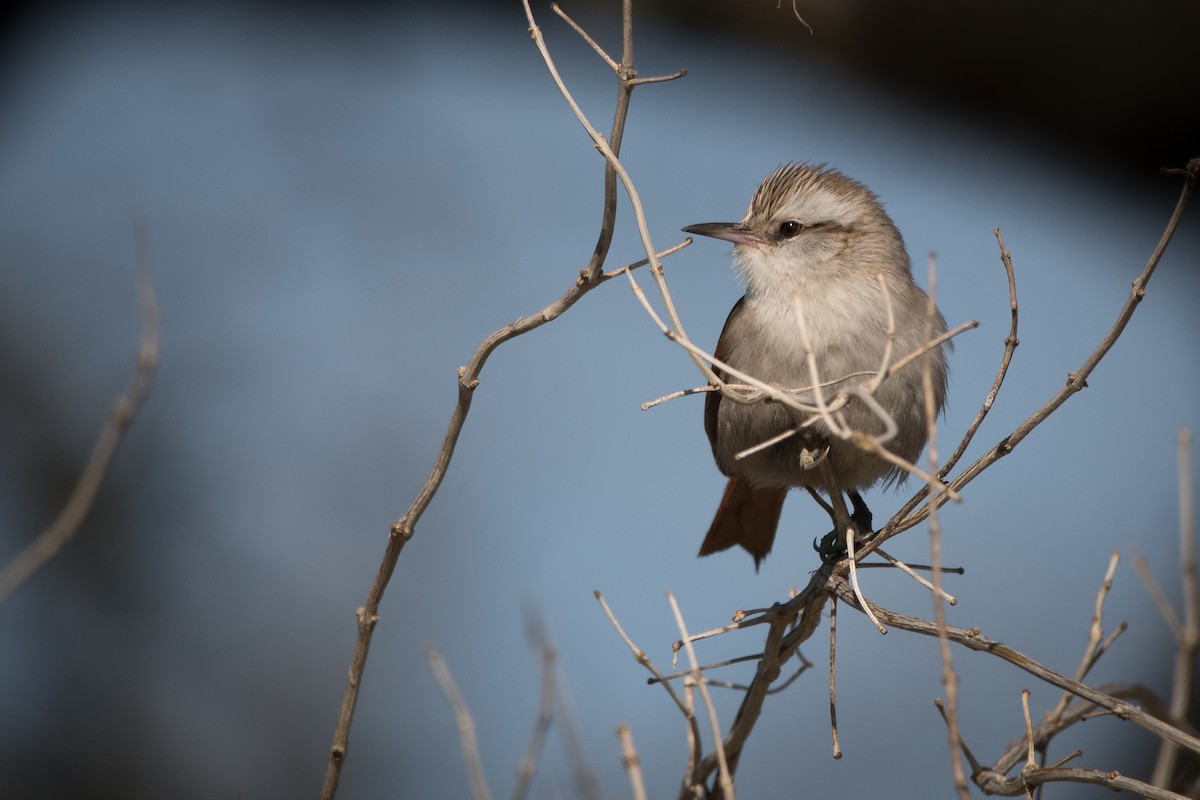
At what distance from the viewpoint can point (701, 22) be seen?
5703 mm

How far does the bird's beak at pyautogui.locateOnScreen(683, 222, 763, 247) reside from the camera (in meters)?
3.86

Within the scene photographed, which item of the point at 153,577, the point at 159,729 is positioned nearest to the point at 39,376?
the point at 153,577

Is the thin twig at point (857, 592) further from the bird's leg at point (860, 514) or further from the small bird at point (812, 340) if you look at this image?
the bird's leg at point (860, 514)

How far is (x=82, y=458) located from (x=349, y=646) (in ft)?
6.23

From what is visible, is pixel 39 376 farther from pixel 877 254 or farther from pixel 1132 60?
pixel 1132 60

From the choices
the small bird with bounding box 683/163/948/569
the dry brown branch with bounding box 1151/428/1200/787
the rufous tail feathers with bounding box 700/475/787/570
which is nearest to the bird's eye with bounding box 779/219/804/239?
the small bird with bounding box 683/163/948/569

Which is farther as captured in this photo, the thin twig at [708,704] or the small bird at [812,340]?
the small bird at [812,340]

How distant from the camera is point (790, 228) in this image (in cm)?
388

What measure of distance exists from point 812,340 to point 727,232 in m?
0.67

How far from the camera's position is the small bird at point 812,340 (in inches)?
131

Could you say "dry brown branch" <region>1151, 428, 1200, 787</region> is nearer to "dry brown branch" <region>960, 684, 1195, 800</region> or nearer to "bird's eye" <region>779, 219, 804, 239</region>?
"dry brown branch" <region>960, 684, 1195, 800</region>

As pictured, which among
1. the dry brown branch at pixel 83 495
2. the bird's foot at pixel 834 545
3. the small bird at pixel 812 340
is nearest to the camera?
the dry brown branch at pixel 83 495

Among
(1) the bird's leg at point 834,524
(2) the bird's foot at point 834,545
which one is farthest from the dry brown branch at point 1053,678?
(2) the bird's foot at point 834,545

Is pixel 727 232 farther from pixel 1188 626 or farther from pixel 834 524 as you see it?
pixel 1188 626
